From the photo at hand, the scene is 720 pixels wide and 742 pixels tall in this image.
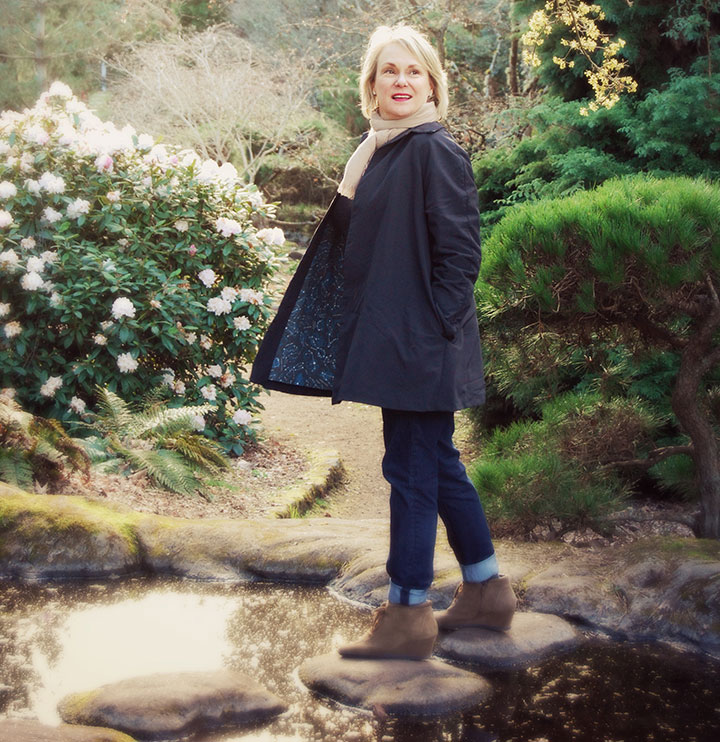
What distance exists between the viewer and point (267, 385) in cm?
293

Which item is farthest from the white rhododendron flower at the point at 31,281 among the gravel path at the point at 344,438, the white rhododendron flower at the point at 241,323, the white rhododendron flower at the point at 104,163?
the gravel path at the point at 344,438

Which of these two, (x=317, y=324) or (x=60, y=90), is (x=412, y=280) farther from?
(x=60, y=90)

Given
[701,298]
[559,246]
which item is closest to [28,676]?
[559,246]

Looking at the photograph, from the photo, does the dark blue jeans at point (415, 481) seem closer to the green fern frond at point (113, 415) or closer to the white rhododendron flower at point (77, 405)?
the green fern frond at point (113, 415)

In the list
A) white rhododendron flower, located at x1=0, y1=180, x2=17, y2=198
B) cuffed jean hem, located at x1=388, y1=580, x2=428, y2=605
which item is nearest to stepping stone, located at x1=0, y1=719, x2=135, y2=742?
cuffed jean hem, located at x1=388, y1=580, x2=428, y2=605

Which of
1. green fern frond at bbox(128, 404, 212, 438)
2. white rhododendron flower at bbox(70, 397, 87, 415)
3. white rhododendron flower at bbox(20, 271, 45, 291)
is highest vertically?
white rhododendron flower at bbox(20, 271, 45, 291)

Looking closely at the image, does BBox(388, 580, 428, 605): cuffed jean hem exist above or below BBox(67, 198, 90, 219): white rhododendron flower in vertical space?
below

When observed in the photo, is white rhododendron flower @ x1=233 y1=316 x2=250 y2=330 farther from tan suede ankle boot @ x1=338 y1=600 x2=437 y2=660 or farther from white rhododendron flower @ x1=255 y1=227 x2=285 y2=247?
tan suede ankle boot @ x1=338 y1=600 x2=437 y2=660

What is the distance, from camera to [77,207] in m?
5.28

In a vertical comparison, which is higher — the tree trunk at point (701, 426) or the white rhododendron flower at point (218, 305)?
the white rhododendron flower at point (218, 305)

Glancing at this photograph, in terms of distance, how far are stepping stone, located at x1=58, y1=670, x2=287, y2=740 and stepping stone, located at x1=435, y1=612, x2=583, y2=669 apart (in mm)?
618

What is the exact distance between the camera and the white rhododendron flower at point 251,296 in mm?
5770

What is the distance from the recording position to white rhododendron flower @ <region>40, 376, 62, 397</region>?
5172 millimetres

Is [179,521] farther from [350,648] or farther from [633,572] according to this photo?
[633,572]
